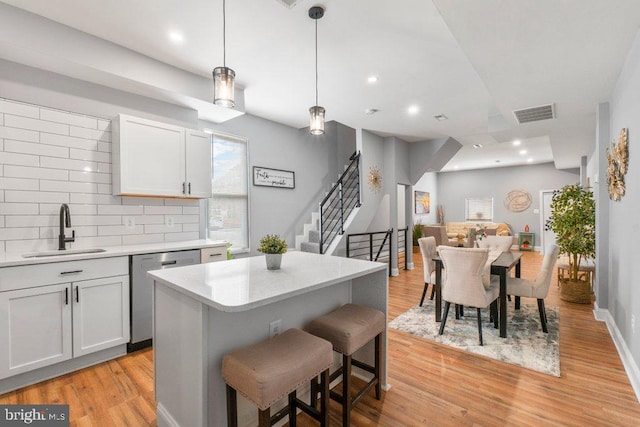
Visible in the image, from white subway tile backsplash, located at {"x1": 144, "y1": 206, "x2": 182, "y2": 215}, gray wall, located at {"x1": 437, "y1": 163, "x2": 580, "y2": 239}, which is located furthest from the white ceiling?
gray wall, located at {"x1": 437, "y1": 163, "x2": 580, "y2": 239}

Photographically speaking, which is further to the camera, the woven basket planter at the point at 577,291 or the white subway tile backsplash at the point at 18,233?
the woven basket planter at the point at 577,291

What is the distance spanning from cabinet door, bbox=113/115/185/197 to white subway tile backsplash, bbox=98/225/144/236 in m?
0.40

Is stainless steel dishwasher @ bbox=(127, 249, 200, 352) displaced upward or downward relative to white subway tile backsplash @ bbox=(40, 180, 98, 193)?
downward

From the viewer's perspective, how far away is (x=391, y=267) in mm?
5855

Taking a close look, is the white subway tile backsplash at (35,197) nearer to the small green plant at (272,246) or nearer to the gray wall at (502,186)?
the small green plant at (272,246)

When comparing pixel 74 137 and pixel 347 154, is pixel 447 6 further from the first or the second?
pixel 347 154

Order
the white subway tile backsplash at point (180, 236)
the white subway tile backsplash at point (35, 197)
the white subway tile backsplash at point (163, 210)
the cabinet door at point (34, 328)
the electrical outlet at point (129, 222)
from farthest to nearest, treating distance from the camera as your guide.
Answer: the white subway tile backsplash at point (180, 236), the white subway tile backsplash at point (163, 210), the electrical outlet at point (129, 222), the white subway tile backsplash at point (35, 197), the cabinet door at point (34, 328)

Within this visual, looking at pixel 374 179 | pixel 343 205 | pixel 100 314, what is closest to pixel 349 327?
pixel 100 314

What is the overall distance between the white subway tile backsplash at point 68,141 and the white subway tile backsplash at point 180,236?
1.18m

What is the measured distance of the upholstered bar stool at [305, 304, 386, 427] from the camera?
5.58ft

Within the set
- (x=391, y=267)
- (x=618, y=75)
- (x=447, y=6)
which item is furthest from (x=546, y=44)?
(x=391, y=267)

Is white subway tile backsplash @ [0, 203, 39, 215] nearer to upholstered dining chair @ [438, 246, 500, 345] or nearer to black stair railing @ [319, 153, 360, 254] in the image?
black stair railing @ [319, 153, 360, 254]

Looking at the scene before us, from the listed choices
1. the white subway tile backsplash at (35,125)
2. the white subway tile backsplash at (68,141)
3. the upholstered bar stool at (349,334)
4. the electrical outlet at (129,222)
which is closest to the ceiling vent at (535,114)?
the upholstered bar stool at (349,334)

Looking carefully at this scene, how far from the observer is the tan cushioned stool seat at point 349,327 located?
1712 mm
